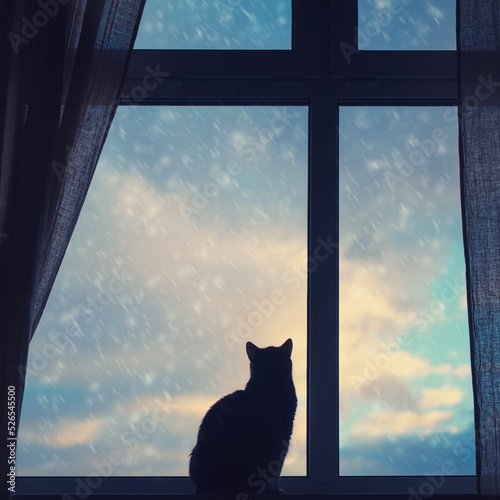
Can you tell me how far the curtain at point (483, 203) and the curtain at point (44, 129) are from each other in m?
0.83

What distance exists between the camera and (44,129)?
1.42 meters

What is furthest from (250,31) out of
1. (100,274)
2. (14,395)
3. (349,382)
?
(14,395)

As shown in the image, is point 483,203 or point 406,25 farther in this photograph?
point 406,25

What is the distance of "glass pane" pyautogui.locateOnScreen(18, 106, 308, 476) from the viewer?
1.57 metres
